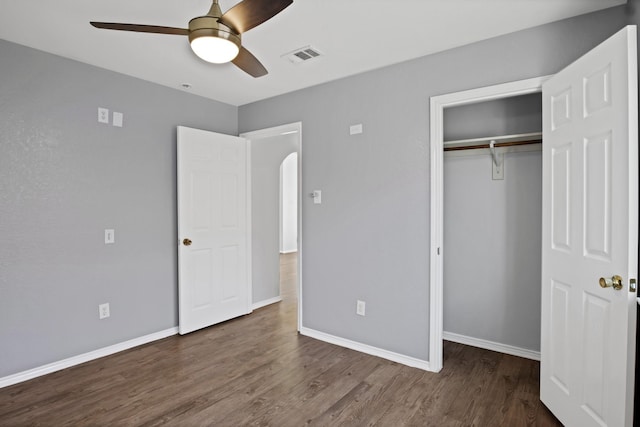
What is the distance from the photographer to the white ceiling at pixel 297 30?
2.18 m

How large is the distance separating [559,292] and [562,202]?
0.54m

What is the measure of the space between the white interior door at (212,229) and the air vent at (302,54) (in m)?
1.36

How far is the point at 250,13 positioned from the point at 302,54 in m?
1.32

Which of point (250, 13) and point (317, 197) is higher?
point (250, 13)

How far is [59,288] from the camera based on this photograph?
2922 mm

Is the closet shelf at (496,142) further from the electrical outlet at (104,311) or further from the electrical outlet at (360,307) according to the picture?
the electrical outlet at (104,311)

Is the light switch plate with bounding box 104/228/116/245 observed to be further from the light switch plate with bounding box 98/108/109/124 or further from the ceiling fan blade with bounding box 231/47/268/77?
the ceiling fan blade with bounding box 231/47/268/77

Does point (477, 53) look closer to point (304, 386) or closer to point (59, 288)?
point (304, 386)

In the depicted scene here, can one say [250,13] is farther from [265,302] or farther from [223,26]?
[265,302]

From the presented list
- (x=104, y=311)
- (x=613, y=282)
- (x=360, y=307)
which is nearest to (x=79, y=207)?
(x=104, y=311)

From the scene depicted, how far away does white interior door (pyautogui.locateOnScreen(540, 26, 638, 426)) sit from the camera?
170cm

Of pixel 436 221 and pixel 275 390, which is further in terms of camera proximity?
pixel 436 221

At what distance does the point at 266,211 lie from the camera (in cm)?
473

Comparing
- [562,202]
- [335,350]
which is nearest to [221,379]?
[335,350]
